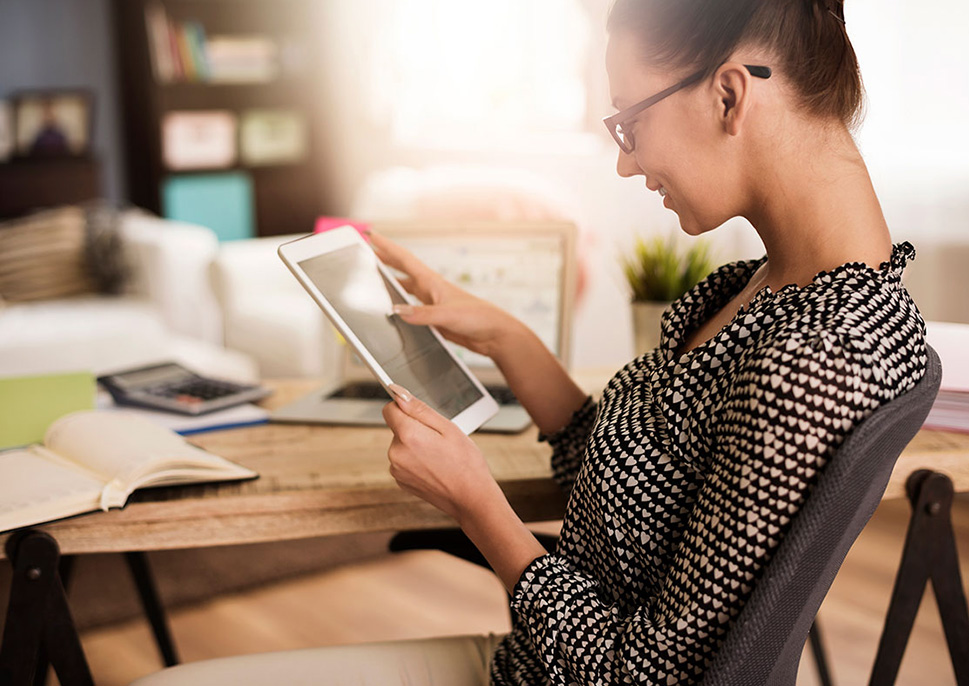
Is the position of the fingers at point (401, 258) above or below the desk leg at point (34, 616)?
above

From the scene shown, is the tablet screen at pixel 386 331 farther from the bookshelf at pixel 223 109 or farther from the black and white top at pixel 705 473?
the bookshelf at pixel 223 109

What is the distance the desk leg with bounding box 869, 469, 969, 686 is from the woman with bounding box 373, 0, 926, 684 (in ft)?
1.42

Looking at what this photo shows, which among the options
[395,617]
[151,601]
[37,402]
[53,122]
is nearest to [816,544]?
[37,402]

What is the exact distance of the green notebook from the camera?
118 cm

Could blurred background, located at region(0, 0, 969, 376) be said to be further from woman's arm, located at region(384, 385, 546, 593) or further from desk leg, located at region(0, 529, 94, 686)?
desk leg, located at region(0, 529, 94, 686)

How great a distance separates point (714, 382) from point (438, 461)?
256 millimetres

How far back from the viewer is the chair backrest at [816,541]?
642mm

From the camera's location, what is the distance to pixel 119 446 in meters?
1.04

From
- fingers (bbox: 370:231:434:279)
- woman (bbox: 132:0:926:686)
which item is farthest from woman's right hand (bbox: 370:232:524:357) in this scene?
woman (bbox: 132:0:926:686)

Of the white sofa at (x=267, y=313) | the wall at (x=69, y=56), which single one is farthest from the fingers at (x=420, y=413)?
the wall at (x=69, y=56)

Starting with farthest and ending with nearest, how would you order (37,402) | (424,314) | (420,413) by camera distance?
(37,402)
(424,314)
(420,413)

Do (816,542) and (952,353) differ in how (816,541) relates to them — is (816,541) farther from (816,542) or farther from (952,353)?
(952,353)

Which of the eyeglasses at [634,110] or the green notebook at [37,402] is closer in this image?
the eyeglasses at [634,110]

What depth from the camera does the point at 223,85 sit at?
5.21m
